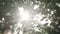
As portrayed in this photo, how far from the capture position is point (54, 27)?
2479mm

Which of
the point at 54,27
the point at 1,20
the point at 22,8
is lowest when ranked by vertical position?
the point at 54,27

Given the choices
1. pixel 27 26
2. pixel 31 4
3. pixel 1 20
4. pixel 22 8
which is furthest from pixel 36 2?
pixel 1 20

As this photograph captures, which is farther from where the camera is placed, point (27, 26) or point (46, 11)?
point (46, 11)

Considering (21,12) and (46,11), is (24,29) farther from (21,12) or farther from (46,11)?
(46,11)

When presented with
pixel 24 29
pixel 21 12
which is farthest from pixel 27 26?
pixel 21 12

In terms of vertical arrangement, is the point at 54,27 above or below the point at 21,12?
below

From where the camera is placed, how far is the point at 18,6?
7.93 ft

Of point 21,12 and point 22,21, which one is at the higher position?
point 21,12

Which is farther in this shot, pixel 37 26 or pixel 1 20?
pixel 1 20

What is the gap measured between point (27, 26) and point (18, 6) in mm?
380

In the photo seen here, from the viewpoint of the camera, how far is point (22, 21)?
2.29 meters

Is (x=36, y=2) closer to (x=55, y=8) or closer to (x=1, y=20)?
(x=55, y=8)

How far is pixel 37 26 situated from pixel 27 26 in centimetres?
18

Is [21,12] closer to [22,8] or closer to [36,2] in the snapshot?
[22,8]
